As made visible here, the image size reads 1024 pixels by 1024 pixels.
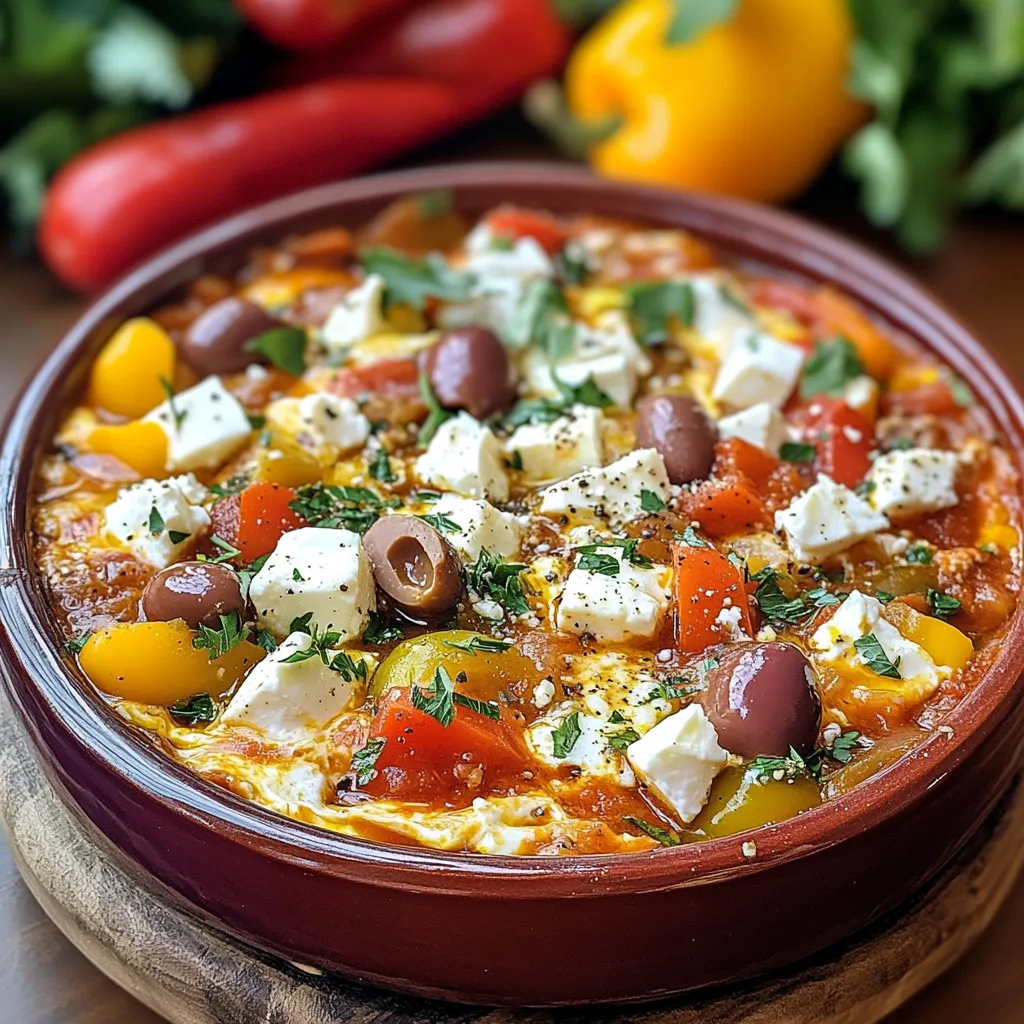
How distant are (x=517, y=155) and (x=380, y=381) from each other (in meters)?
2.20

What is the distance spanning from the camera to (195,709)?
261cm

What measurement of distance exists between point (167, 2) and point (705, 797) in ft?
12.1

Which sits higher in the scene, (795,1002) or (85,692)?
(85,692)

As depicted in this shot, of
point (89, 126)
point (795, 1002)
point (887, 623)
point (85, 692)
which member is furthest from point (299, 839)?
point (89, 126)

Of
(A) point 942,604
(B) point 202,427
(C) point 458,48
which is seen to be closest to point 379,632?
(B) point 202,427

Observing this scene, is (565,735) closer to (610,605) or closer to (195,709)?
(610,605)

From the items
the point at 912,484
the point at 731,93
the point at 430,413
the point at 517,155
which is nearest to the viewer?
the point at 912,484

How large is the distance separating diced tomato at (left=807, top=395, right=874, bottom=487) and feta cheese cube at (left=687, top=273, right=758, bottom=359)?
34 centimetres

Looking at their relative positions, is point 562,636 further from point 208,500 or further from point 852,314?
point 852,314

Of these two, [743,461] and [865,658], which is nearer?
[865,658]

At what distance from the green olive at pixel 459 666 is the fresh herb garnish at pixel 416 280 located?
121 centimetres

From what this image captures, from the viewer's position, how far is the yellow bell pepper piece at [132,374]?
3365mm

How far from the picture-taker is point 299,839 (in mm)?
2250

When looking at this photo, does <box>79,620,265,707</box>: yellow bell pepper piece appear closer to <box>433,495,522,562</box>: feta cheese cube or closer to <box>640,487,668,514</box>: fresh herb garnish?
<box>433,495,522,562</box>: feta cheese cube
